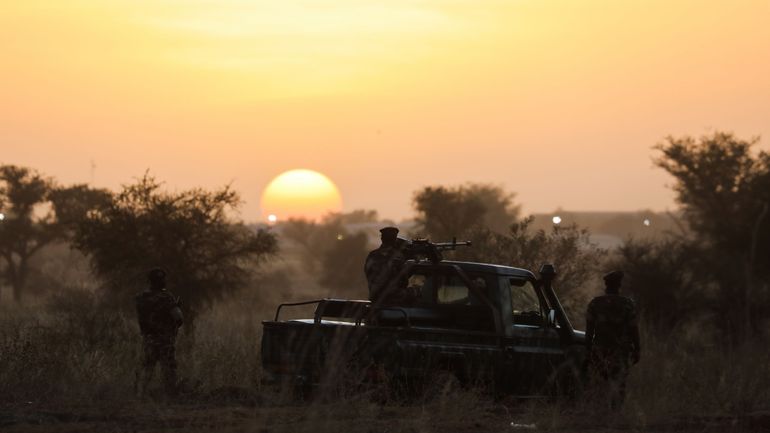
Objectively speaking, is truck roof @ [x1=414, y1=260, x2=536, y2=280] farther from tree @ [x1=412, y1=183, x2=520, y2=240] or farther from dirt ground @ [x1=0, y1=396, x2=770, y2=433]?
tree @ [x1=412, y1=183, x2=520, y2=240]

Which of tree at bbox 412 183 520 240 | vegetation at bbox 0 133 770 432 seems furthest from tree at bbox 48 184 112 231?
tree at bbox 412 183 520 240

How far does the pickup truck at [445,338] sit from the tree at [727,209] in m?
15.4

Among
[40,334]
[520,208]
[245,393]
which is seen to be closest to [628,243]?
[40,334]

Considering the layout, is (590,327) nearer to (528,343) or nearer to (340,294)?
(528,343)

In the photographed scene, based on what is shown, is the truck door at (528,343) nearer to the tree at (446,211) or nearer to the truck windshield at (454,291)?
the truck windshield at (454,291)

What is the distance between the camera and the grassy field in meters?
11.4

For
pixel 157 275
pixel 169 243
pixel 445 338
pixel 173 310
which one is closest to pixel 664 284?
pixel 169 243

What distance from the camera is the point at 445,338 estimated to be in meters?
12.8

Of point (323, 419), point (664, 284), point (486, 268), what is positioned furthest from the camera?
point (664, 284)

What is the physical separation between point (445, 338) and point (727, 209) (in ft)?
81.9

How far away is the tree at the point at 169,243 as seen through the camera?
89.1 ft

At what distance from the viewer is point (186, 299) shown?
27.5 metres

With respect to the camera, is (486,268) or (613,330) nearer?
(486,268)

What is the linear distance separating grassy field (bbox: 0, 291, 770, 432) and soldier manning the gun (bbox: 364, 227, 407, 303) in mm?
1334
